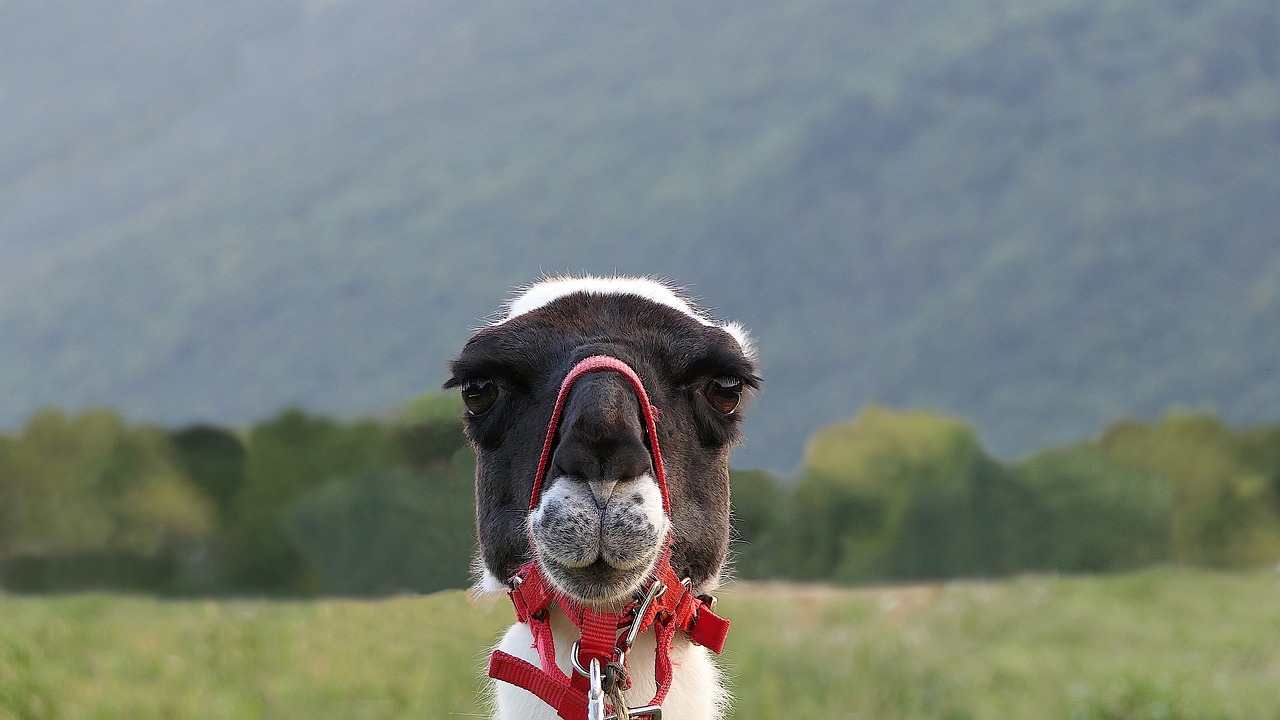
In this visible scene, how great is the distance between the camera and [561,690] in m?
2.82

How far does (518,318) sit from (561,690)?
1203 millimetres

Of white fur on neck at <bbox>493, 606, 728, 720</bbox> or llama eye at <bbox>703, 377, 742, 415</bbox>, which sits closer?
white fur on neck at <bbox>493, 606, 728, 720</bbox>

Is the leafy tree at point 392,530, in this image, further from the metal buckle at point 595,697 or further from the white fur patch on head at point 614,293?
the metal buckle at point 595,697

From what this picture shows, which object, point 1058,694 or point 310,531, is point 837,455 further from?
point 310,531

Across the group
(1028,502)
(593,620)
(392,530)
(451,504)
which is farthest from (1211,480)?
(593,620)

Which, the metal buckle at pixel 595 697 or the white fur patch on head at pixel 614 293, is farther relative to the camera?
the white fur patch on head at pixel 614 293

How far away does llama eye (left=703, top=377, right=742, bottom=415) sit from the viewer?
336 centimetres

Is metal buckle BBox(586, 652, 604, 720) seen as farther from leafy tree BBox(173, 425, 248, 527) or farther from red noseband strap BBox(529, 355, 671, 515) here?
leafy tree BBox(173, 425, 248, 527)

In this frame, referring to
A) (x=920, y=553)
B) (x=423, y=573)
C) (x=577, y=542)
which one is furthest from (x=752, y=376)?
(x=920, y=553)

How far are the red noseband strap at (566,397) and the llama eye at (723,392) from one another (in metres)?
0.43

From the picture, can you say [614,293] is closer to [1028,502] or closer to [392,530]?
[392,530]

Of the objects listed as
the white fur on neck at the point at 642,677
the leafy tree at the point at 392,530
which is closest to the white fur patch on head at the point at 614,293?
the leafy tree at the point at 392,530

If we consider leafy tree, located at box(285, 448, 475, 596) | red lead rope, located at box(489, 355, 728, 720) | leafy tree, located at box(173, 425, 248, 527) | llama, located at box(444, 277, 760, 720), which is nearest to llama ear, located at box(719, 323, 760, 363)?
llama, located at box(444, 277, 760, 720)

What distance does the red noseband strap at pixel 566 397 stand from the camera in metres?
2.85
